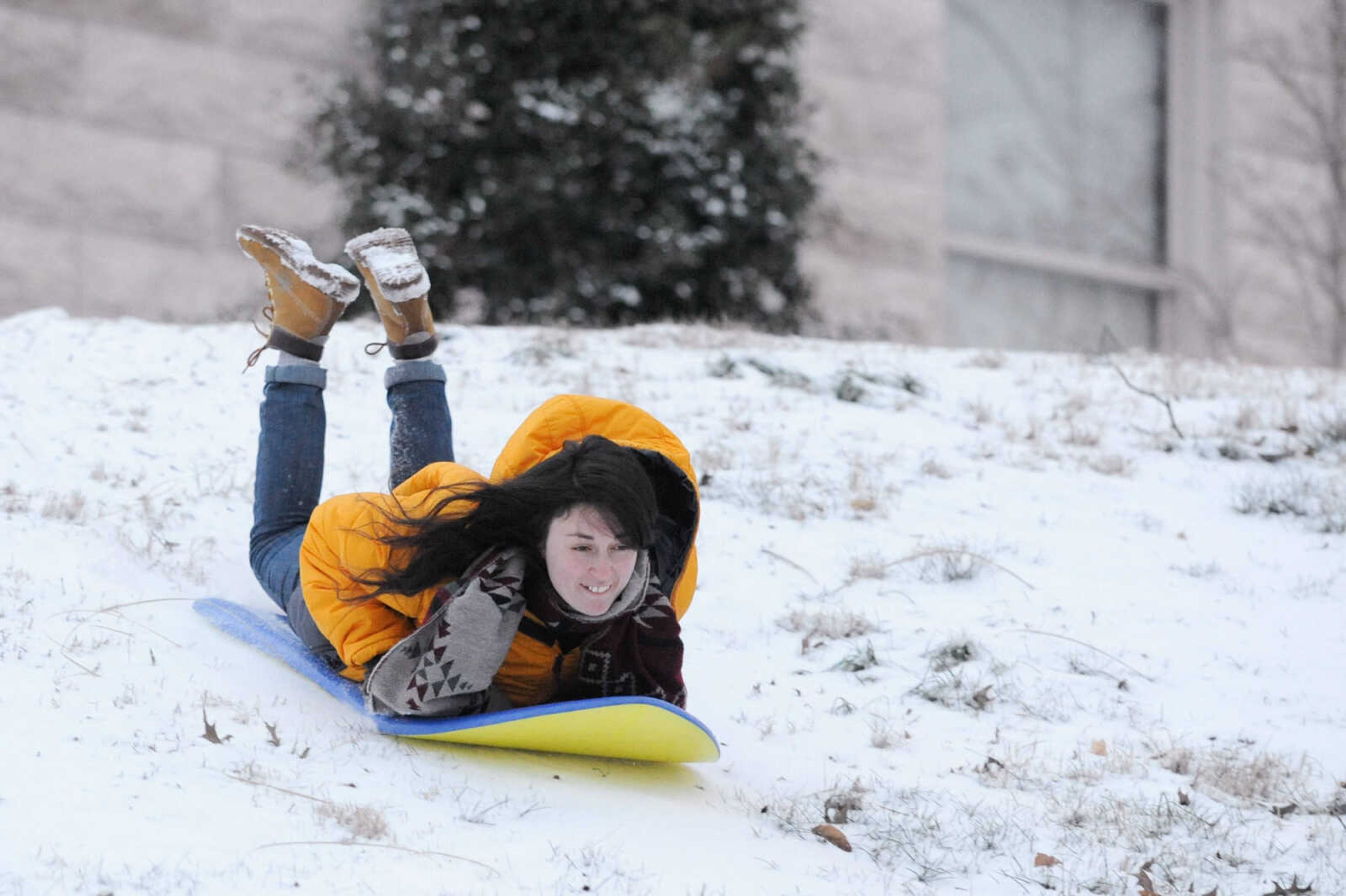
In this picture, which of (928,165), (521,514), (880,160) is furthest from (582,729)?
(928,165)

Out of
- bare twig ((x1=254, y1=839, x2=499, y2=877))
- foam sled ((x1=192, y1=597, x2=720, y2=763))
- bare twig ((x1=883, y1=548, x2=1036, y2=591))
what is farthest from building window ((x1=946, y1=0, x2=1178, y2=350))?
bare twig ((x1=254, y1=839, x2=499, y2=877))

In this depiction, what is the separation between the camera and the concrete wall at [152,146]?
839 centimetres

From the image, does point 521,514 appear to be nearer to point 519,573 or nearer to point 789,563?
point 519,573

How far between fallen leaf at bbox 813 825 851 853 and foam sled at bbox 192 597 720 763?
10.4 inches

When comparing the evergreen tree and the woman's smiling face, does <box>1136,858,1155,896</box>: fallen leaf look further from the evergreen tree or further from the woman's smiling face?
the evergreen tree

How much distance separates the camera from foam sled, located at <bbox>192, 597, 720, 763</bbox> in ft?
9.62

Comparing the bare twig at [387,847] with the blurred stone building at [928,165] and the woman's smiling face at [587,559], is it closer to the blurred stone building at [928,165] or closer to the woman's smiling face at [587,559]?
the woman's smiling face at [587,559]

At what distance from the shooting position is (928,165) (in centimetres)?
1117

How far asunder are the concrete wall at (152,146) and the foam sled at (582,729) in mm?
5534

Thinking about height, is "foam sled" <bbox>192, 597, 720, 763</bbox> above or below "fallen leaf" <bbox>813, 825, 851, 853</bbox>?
above

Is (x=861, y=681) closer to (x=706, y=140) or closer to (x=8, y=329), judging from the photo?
(x=8, y=329)

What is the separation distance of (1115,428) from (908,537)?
1.63 m

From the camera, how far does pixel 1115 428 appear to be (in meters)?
5.96

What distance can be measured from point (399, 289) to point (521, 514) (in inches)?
42.7
